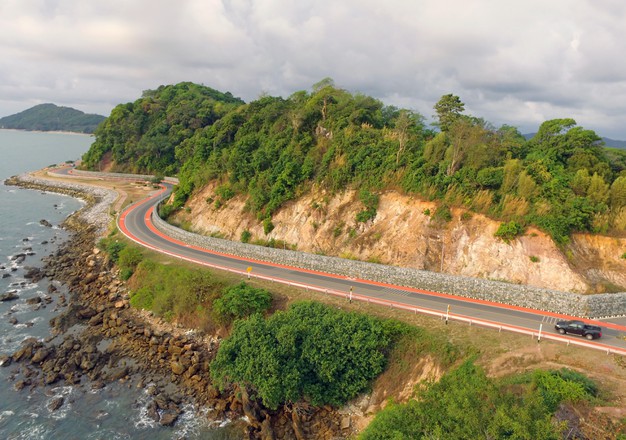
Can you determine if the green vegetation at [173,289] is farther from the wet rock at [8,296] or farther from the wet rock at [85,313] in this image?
the wet rock at [8,296]

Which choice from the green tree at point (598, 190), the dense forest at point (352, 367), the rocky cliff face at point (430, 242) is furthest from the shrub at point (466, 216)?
the dense forest at point (352, 367)

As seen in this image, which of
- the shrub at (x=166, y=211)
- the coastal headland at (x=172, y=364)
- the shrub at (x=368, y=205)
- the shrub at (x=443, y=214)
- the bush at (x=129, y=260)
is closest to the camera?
the coastal headland at (x=172, y=364)

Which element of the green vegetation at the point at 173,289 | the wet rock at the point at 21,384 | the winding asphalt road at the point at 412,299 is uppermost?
the winding asphalt road at the point at 412,299

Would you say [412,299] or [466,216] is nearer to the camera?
[412,299]

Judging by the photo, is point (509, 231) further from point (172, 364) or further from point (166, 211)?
point (166, 211)

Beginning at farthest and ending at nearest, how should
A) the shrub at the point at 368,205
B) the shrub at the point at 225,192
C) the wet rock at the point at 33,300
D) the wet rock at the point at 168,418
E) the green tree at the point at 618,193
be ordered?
the shrub at the point at 225,192, the shrub at the point at 368,205, the wet rock at the point at 33,300, the green tree at the point at 618,193, the wet rock at the point at 168,418

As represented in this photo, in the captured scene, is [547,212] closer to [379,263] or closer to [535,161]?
[535,161]

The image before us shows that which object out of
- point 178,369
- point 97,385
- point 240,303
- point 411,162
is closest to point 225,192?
point 240,303
